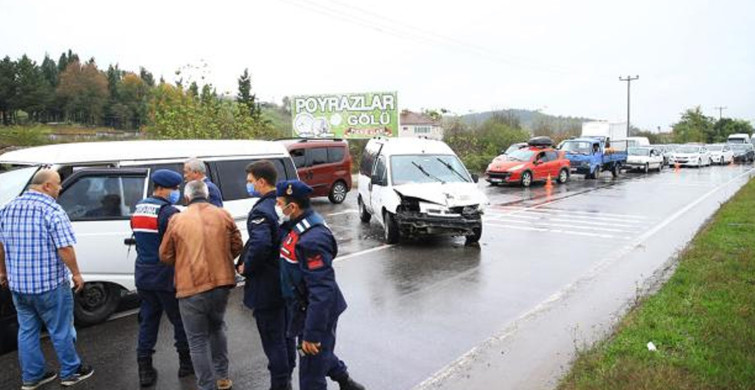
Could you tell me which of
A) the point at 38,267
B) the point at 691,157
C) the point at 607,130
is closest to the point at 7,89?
the point at 607,130

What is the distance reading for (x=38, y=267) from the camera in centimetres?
437

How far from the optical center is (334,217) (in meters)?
14.9

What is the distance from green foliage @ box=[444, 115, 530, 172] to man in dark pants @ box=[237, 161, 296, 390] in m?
30.5

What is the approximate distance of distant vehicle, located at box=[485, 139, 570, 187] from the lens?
923 inches

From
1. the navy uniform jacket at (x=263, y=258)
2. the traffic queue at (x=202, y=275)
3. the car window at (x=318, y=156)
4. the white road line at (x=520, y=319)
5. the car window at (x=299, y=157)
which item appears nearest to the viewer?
the traffic queue at (x=202, y=275)

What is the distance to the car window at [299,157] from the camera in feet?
55.7

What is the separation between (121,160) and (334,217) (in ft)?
28.3

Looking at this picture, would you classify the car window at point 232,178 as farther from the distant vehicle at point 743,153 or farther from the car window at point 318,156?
the distant vehicle at point 743,153

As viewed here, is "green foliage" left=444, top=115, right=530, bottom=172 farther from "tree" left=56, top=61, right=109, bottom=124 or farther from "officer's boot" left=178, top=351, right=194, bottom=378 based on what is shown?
"tree" left=56, top=61, right=109, bottom=124

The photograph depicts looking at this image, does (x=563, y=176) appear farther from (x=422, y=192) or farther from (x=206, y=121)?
(x=206, y=121)

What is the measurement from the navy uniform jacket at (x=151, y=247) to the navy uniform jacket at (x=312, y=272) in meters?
1.25

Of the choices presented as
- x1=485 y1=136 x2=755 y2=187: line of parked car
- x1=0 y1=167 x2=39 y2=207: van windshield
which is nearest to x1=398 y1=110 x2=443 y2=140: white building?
x1=485 y1=136 x2=755 y2=187: line of parked car

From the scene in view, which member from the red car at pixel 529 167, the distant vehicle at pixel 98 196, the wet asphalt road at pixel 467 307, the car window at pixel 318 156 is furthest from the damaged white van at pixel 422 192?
the red car at pixel 529 167

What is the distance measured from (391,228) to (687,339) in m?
6.26
